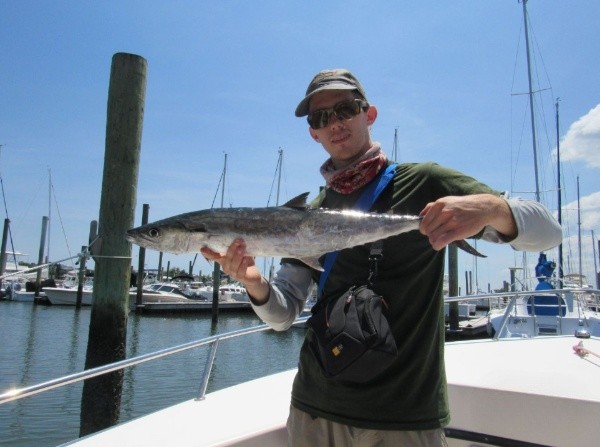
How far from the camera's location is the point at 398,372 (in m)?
1.98

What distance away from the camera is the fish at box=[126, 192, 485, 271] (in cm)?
222

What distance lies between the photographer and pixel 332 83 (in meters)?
2.38

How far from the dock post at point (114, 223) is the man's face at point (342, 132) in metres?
3.98

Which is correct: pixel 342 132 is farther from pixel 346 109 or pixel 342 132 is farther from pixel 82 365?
pixel 82 365

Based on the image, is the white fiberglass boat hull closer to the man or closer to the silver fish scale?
the man

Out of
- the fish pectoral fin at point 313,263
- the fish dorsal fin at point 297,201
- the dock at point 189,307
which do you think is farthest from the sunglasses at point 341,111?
the dock at point 189,307

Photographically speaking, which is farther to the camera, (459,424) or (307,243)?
(459,424)

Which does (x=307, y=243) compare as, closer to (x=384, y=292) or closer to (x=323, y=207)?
(x=323, y=207)

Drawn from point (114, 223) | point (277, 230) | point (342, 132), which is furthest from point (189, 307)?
point (342, 132)

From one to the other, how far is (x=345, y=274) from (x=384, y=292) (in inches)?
10.5

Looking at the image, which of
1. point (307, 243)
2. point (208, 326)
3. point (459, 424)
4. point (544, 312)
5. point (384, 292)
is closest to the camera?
point (384, 292)

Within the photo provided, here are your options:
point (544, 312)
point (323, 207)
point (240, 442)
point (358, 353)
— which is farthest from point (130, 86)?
point (544, 312)

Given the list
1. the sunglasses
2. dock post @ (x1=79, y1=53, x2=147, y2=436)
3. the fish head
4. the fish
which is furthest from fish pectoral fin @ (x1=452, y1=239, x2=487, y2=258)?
dock post @ (x1=79, y1=53, x2=147, y2=436)

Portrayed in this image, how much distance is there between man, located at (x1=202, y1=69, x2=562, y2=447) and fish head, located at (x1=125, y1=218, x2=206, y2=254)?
1.47ft
